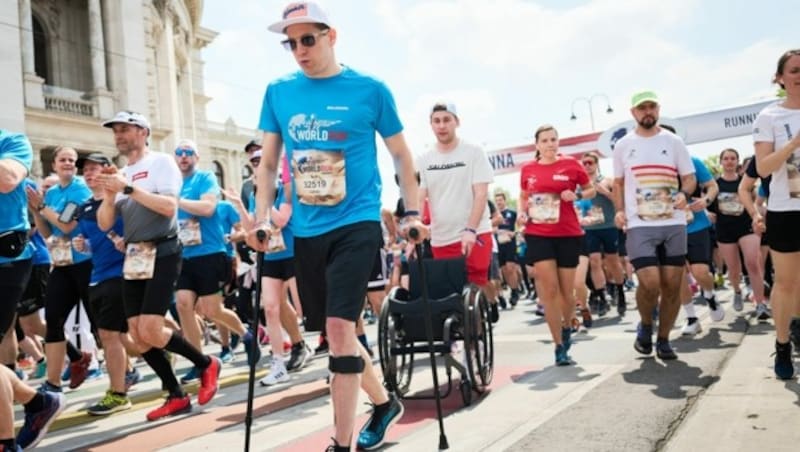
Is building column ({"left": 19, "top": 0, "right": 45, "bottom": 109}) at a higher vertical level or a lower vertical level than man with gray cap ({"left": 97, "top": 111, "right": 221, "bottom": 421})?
higher

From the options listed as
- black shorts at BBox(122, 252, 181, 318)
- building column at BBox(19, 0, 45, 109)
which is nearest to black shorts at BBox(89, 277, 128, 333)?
black shorts at BBox(122, 252, 181, 318)

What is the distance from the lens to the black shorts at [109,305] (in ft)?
19.4

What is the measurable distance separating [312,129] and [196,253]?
4233mm

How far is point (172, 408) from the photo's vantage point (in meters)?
5.49

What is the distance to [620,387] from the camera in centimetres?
507

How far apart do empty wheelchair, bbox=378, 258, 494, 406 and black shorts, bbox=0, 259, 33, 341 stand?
2.22m

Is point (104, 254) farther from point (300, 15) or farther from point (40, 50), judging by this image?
point (40, 50)

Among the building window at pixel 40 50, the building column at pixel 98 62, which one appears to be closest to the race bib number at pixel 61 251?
the building column at pixel 98 62

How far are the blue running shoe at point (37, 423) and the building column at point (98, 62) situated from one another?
1117 inches

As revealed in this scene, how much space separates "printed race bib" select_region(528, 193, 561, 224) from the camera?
663 centimetres

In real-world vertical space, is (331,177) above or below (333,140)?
below

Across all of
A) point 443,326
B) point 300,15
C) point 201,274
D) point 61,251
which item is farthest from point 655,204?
point 61,251

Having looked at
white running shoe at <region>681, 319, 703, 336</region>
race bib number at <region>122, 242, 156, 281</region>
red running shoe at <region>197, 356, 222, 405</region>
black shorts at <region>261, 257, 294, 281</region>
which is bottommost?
white running shoe at <region>681, 319, 703, 336</region>

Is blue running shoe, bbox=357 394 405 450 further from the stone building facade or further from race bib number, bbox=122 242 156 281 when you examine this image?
the stone building facade
